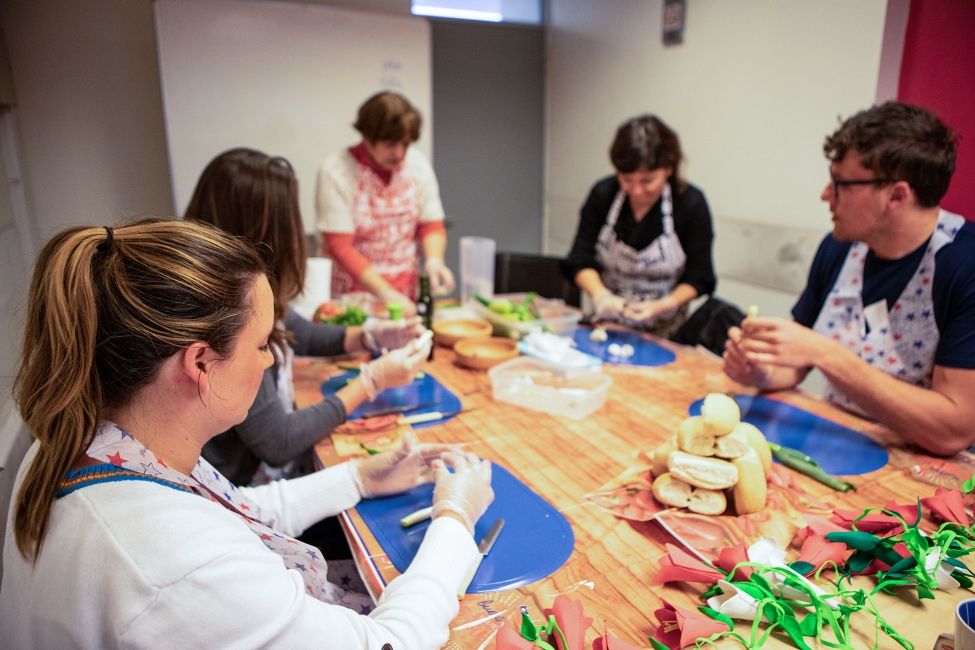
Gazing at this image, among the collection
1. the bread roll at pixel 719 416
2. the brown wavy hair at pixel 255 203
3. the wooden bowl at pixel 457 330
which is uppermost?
the brown wavy hair at pixel 255 203

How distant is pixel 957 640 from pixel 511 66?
4.79 m

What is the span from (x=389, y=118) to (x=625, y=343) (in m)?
1.34

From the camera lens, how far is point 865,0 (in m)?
2.71

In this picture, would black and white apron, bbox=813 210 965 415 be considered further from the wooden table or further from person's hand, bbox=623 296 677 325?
person's hand, bbox=623 296 677 325

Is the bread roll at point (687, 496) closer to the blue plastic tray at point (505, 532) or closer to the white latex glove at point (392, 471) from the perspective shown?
the blue plastic tray at point (505, 532)

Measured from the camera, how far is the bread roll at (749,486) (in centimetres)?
120

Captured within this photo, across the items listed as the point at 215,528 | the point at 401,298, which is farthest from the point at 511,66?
the point at 215,528

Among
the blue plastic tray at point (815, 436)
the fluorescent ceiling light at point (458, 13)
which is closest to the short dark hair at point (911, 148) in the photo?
the blue plastic tray at point (815, 436)

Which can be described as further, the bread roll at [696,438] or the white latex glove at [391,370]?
the white latex glove at [391,370]

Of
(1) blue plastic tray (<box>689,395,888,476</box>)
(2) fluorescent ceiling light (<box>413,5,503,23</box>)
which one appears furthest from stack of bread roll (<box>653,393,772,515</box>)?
(2) fluorescent ceiling light (<box>413,5,503,23</box>)

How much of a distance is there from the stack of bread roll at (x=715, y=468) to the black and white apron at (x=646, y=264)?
1378 mm

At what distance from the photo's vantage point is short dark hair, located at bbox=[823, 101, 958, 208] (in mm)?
1536

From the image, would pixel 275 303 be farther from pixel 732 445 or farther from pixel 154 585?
pixel 732 445

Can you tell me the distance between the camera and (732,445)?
122 centimetres
